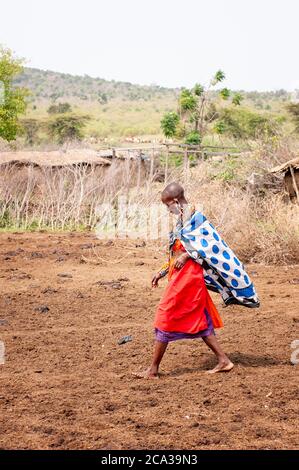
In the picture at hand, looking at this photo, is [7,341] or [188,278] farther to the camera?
[7,341]

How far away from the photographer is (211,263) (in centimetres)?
514

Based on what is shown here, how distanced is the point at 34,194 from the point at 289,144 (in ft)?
20.6

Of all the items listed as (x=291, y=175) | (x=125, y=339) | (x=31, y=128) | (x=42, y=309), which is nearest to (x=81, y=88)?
(x=31, y=128)

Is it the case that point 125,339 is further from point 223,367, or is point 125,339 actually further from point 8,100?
point 8,100

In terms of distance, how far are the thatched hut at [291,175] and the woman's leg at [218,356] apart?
7.75 metres

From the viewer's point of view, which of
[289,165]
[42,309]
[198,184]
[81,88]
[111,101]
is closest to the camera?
[42,309]

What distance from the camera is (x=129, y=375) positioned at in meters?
5.47

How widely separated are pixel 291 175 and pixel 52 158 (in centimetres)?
825

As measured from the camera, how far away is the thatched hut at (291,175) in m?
12.9

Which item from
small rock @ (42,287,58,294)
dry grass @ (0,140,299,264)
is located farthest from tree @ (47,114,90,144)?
small rock @ (42,287,58,294)

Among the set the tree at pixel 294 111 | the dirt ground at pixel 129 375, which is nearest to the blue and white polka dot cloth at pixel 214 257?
the dirt ground at pixel 129 375

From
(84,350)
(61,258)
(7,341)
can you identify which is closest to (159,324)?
(84,350)

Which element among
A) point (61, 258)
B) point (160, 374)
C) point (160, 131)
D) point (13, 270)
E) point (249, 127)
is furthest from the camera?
point (160, 131)

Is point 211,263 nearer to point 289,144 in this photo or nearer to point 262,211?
point 262,211
